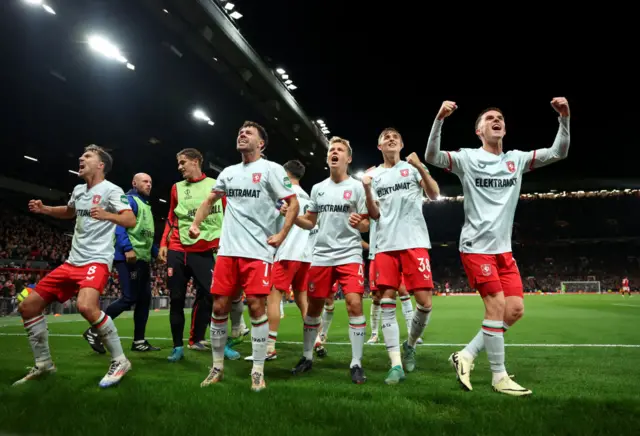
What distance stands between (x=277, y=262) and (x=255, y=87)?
16700 millimetres

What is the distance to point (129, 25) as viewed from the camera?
47.3 ft

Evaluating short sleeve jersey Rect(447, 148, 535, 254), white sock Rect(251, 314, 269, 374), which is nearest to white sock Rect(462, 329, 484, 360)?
short sleeve jersey Rect(447, 148, 535, 254)

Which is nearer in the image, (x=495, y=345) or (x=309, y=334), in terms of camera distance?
(x=495, y=345)

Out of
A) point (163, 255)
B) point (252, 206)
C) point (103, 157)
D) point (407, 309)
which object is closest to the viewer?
point (252, 206)

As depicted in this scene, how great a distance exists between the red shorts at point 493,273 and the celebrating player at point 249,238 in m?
1.64

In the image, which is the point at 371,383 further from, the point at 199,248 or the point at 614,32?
A: the point at 614,32

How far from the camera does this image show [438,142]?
4070 mm

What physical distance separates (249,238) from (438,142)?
1863 millimetres

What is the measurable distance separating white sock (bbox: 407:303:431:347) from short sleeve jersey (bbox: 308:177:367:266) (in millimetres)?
816

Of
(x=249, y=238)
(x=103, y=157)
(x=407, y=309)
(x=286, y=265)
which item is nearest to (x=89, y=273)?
(x=103, y=157)

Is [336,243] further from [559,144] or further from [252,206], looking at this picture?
[559,144]

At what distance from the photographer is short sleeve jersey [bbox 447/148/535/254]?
4.08 m

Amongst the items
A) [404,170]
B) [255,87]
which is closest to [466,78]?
[255,87]

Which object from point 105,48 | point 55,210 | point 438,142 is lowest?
point 55,210
